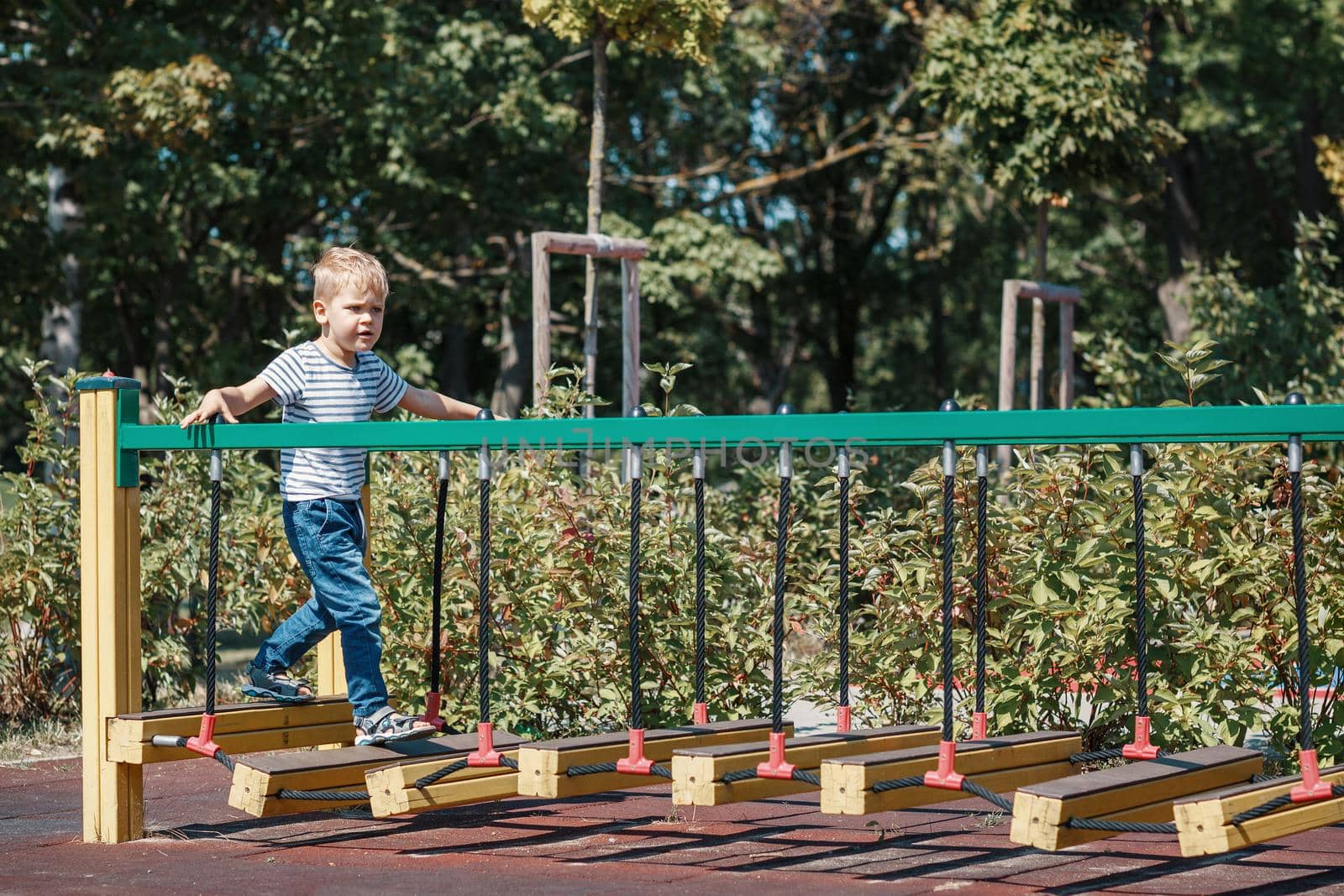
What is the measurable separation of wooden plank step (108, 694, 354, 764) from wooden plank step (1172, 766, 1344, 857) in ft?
8.29

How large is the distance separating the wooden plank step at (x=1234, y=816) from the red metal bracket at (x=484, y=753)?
1.65m

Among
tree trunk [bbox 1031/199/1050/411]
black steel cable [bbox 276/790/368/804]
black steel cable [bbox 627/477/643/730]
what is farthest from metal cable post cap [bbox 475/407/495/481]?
tree trunk [bbox 1031/199/1050/411]

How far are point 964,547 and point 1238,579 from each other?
914 millimetres

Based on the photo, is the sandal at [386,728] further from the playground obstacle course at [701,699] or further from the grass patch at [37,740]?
the grass patch at [37,740]

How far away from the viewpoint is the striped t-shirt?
4359 mm

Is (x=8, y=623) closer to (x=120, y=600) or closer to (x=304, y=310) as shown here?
(x=120, y=600)

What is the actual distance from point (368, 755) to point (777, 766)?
1129 mm

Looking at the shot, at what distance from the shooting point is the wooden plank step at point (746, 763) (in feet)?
11.6

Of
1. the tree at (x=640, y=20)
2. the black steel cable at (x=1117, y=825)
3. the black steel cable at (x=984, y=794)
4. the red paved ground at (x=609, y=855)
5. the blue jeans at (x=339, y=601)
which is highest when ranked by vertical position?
the tree at (x=640, y=20)

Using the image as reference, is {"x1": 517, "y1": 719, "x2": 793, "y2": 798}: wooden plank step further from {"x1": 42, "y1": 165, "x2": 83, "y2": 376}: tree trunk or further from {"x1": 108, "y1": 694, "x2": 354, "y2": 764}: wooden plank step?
{"x1": 42, "y1": 165, "x2": 83, "y2": 376}: tree trunk

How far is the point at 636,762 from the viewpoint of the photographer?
3.74 metres

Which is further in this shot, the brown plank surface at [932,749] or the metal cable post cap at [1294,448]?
the brown plank surface at [932,749]

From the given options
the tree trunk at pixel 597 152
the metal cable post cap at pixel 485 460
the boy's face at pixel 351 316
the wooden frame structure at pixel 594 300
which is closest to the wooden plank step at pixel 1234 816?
the metal cable post cap at pixel 485 460

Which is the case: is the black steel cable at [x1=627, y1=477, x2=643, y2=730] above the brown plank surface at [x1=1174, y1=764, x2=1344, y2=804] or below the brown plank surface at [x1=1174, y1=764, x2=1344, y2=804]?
above
